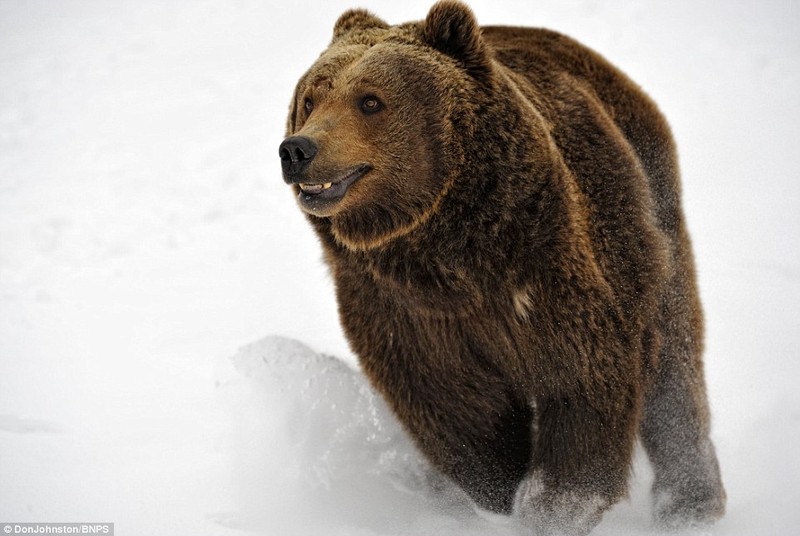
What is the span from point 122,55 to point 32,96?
2.18 meters

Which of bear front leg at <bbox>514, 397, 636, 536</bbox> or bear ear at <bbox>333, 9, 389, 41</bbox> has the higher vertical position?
bear ear at <bbox>333, 9, 389, 41</bbox>

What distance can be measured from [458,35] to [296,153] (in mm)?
1066

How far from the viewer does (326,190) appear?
412cm

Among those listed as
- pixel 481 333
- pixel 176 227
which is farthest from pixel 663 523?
pixel 176 227

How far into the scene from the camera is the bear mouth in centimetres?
411

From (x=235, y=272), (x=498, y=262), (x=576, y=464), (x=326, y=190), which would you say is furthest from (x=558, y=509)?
(x=235, y=272)

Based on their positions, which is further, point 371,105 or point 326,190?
point 371,105

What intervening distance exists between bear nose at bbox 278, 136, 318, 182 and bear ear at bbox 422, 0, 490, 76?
926mm

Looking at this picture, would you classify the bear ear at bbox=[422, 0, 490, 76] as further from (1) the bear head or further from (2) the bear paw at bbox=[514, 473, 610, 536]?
(2) the bear paw at bbox=[514, 473, 610, 536]

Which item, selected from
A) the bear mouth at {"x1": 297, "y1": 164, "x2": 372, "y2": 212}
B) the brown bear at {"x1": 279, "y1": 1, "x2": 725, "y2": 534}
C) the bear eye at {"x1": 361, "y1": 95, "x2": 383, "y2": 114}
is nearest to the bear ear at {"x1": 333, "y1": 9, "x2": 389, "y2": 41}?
the brown bear at {"x1": 279, "y1": 1, "x2": 725, "y2": 534}

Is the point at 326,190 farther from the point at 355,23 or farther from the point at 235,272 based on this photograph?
the point at 235,272

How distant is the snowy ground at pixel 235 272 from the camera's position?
5559 millimetres

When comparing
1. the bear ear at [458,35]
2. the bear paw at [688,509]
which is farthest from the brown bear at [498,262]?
the bear paw at [688,509]

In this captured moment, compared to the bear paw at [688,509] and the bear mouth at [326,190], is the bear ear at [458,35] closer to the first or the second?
the bear mouth at [326,190]
